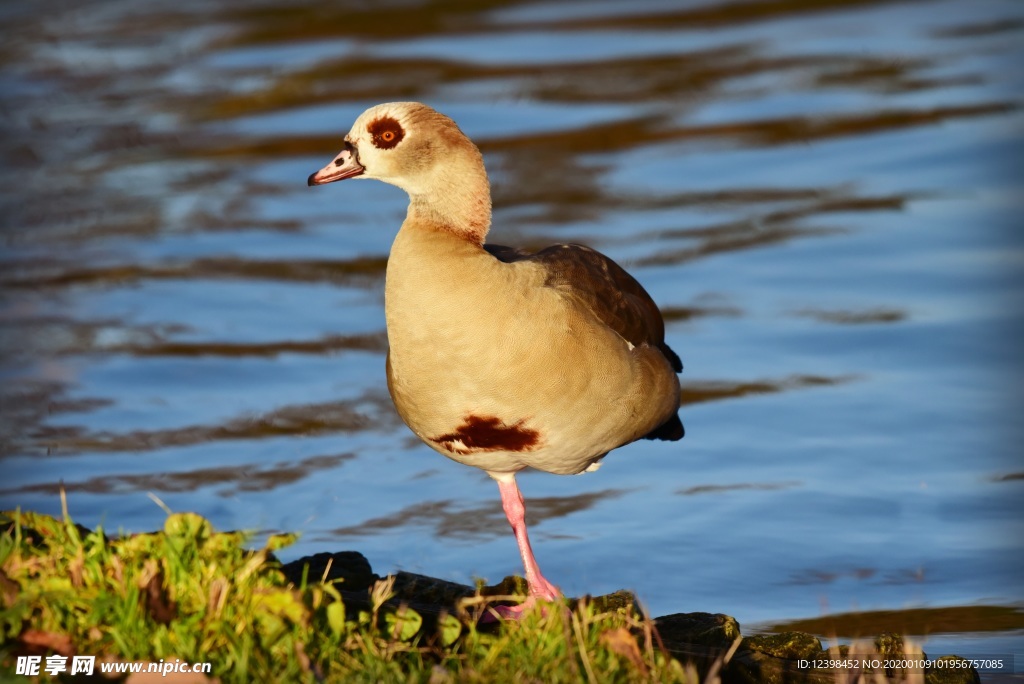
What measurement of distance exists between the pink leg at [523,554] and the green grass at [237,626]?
937mm

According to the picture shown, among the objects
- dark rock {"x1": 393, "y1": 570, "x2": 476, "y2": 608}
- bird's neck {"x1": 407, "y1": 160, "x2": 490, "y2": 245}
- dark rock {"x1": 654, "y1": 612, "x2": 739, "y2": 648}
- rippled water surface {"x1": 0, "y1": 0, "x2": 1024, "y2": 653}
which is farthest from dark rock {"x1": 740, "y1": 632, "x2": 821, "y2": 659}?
bird's neck {"x1": 407, "y1": 160, "x2": 490, "y2": 245}

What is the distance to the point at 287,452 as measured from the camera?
8.73 m

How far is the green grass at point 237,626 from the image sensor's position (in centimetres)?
445

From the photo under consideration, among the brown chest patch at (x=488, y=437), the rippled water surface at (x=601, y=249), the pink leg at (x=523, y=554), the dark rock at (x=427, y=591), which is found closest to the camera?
the brown chest patch at (x=488, y=437)

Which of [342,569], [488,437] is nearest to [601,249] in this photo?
[342,569]

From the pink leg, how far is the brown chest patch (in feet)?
1.84

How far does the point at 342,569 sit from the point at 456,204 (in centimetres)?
154

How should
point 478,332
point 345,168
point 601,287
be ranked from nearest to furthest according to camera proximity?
point 478,332
point 345,168
point 601,287

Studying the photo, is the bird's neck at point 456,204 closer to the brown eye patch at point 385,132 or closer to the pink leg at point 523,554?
the brown eye patch at point 385,132

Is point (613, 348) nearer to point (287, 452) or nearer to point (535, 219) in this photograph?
point (287, 452)

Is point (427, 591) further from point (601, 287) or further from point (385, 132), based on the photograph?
point (385, 132)

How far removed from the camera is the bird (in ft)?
18.2

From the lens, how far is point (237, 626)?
178 inches

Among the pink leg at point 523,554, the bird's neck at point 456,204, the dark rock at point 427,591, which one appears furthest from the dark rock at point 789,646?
the bird's neck at point 456,204
